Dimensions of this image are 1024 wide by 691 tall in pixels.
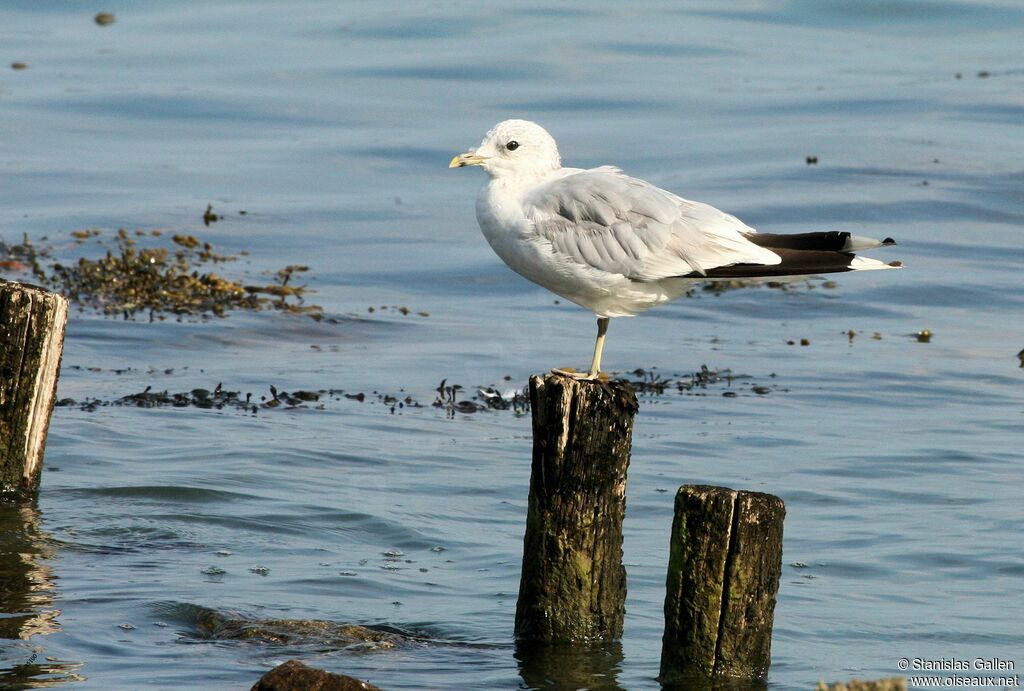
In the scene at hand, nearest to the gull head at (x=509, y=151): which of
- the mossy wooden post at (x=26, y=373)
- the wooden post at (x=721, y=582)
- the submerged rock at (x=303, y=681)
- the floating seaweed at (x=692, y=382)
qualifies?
the wooden post at (x=721, y=582)

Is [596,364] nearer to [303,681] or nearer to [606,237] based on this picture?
[606,237]

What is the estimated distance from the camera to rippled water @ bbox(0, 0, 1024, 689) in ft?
26.2

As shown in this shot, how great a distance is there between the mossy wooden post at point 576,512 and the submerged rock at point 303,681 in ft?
4.17

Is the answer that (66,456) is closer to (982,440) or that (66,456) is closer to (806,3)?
(982,440)

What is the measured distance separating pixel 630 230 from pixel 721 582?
193 centimetres

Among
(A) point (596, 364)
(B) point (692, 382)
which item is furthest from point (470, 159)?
(B) point (692, 382)

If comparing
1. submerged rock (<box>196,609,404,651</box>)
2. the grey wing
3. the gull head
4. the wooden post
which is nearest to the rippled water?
submerged rock (<box>196,609,404,651</box>)

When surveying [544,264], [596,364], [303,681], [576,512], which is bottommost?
[303,681]

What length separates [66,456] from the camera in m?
10.2

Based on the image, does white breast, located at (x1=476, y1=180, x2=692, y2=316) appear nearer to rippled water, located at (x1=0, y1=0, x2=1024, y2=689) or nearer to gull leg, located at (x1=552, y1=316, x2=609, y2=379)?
gull leg, located at (x1=552, y1=316, x2=609, y2=379)

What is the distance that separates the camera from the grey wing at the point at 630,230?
7484mm

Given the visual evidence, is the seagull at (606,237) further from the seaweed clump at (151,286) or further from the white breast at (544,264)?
the seaweed clump at (151,286)

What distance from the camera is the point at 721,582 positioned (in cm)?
655

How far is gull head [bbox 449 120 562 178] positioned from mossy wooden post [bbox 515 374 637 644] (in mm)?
1195
